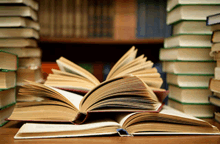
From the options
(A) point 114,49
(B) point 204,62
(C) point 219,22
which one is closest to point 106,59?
(A) point 114,49

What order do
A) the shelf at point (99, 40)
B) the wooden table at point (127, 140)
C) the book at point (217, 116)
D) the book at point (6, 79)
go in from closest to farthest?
1. the wooden table at point (127, 140)
2. the book at point (6, 79)
3. the book at point (217, 116)
4. the shelf at point (99, 40)

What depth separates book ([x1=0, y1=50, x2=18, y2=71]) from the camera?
2.11ft

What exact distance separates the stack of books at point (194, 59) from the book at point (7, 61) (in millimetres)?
569

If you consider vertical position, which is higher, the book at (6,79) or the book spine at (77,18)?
the book spine at (77,18)

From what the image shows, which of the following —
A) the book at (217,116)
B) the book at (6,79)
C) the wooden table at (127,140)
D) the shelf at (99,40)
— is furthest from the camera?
the shelf at (99,40)

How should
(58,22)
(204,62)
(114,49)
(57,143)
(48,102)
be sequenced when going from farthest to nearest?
(114,49) < (58,22) < (204,62) < (48,102) < (57,143)

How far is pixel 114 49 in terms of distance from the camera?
2.01 m

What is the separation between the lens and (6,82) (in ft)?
2.11

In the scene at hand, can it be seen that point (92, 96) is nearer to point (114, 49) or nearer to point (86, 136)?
point (86, 136)

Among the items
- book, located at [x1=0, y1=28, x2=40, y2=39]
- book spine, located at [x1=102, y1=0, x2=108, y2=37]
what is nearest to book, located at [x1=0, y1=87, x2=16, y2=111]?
book, located at [x1=0, y1=28, x2=40, y2=39]

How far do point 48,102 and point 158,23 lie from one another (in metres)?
1.45

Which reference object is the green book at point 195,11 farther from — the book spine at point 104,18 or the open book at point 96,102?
the book spine at point 104,18

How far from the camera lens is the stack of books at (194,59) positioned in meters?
0.82

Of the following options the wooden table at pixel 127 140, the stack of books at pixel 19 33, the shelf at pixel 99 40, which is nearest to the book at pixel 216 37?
the wooden table at pixel 127 140
